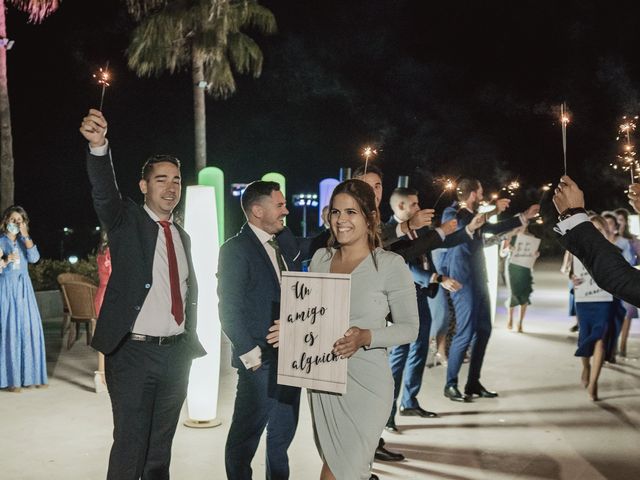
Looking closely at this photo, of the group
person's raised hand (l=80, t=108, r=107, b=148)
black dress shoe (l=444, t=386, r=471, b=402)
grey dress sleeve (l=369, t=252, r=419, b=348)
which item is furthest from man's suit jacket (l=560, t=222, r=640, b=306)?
black dress shoe (l=444, t=386, r=471, b=402)

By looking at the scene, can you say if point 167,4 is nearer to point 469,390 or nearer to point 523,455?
point 469,390

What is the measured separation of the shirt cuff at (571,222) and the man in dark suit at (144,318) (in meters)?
2.40

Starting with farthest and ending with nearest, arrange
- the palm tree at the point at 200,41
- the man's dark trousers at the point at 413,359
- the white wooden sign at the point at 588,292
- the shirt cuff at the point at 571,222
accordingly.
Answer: the palm tree at the point at 200,41
the white wooden sign at the point at 588,292
the man's dark trousers at the point at 413,359
the shirt cuff at the point at 571,222

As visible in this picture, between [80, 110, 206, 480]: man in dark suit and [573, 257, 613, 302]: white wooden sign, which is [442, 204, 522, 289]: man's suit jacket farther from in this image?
[80, 110, 206, 480]: man in dark suit

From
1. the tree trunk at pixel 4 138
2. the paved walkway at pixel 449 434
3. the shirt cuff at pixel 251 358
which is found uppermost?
the tree trunk at pixel 4 138

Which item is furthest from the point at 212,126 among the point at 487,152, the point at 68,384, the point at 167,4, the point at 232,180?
the point at 68,384

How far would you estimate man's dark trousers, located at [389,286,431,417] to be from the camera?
21.7 feet

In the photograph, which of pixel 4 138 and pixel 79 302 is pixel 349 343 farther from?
pixel 4 138

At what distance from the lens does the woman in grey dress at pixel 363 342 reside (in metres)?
3.59

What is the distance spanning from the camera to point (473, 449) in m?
6.30

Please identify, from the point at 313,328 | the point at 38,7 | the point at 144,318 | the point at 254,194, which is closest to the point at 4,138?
the point at 38,7

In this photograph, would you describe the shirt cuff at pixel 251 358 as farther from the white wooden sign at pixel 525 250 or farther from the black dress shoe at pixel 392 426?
the white wooden sign at pixel 525 250

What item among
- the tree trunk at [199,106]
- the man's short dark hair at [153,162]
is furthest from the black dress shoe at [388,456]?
the tree trunk at [199,106]

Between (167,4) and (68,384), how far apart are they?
13287 mm
